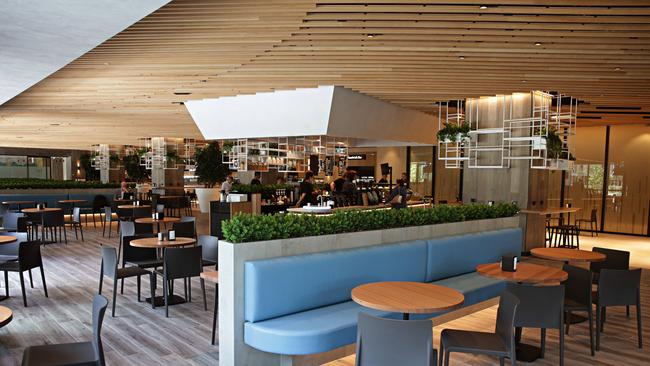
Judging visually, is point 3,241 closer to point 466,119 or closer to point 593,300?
point 593,300

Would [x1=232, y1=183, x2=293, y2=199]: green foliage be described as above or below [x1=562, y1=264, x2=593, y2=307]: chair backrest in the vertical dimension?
above

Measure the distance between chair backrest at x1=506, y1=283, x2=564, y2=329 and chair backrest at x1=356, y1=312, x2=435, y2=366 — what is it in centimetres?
138

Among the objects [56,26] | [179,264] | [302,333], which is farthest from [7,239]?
[302,333]

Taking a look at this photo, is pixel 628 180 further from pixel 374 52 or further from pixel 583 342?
pixel 374 52

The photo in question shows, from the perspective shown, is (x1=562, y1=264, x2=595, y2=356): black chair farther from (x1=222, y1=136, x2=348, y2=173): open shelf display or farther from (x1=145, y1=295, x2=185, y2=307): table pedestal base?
(x1=222, y1=136, x2=348, y2=173): open shelf display

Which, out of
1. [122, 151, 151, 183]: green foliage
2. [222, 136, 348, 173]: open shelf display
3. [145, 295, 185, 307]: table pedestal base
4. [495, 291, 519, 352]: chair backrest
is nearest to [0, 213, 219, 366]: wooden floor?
[145, 295, 185, 307]: table pedestal base

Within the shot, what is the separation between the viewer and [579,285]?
4.67 meters

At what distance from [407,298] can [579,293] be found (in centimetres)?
234

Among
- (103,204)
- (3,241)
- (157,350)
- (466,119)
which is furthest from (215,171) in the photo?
(157,350)

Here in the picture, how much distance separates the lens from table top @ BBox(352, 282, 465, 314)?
322 centimetres

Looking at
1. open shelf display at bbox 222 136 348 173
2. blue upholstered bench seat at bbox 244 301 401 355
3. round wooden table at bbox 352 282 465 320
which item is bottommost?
blue upholstered bench seat at bbox 244 301 401 355

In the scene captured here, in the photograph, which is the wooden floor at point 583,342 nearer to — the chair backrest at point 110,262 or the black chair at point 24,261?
the chair backrest at point 110,262

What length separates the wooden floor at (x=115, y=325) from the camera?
4262mm

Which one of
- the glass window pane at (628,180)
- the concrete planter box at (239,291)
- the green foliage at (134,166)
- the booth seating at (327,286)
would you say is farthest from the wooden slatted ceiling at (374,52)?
the green foliage at (134,166)
